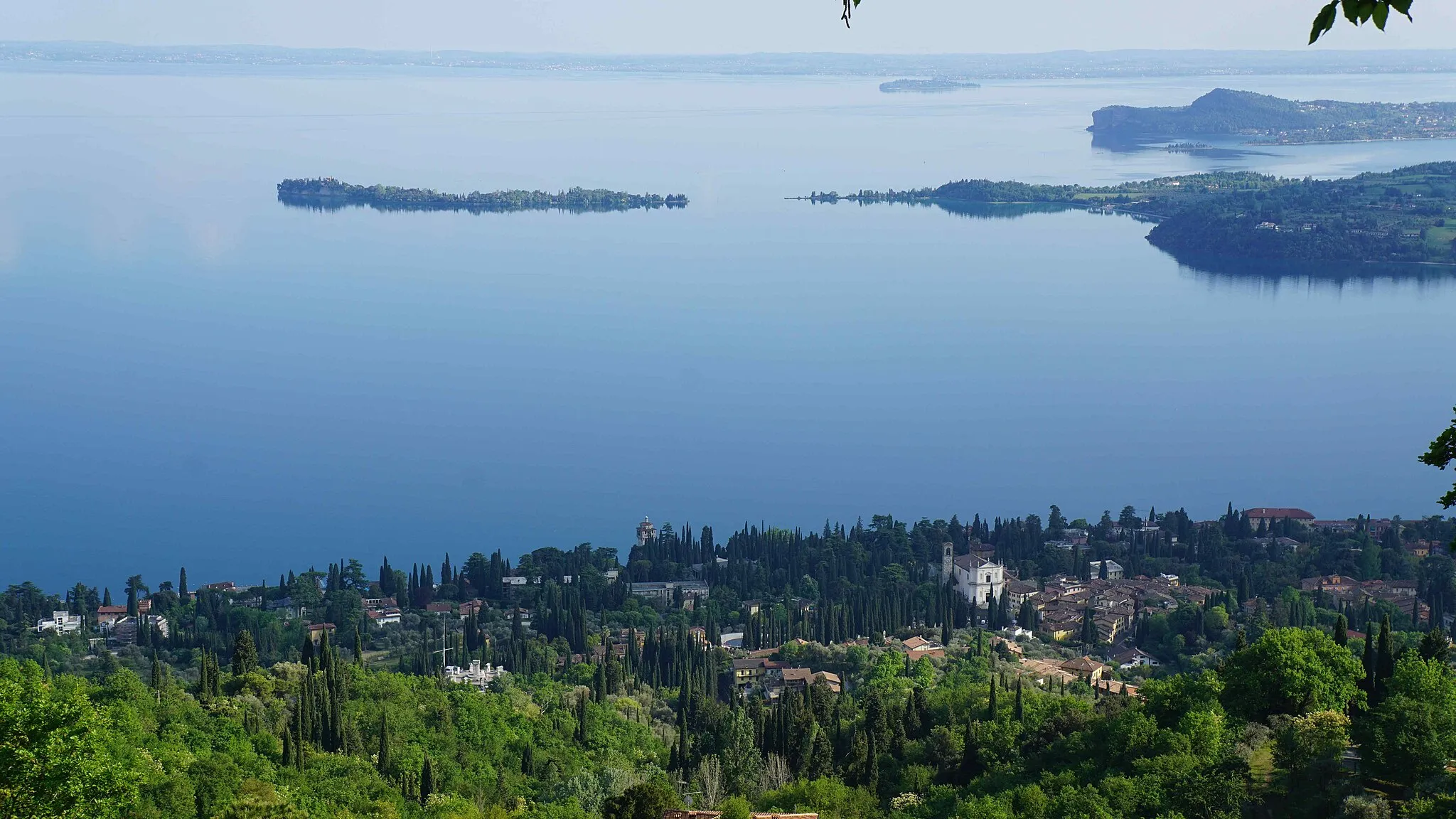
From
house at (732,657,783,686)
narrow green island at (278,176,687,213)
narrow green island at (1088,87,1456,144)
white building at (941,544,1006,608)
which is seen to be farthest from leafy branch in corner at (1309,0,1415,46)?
narrow green island at (1088,87,1456,144)

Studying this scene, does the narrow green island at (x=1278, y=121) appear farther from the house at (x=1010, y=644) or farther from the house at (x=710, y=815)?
the house at (x=710, y=815)

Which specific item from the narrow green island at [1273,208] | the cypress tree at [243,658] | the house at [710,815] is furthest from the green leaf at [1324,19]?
the narrow green island at [1273,208]

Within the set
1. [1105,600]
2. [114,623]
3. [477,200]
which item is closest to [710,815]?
[1105,600]

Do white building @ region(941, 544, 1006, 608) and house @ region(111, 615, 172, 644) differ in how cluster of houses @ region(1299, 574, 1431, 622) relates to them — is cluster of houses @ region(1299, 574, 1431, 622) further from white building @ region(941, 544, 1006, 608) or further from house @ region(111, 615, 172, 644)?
house @ region(111, 615, 172, 644)

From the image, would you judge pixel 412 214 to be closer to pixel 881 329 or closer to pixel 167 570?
pixel 881 329

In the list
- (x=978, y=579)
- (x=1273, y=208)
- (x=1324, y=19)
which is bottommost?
(x=978, y=579)

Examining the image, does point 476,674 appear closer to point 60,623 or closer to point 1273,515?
point 60,623
